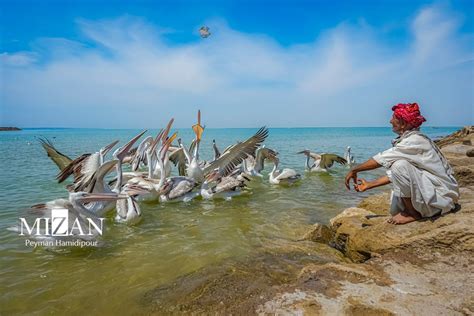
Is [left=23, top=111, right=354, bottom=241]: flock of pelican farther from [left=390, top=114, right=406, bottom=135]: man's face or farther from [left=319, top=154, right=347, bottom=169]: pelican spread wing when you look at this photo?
[left=390, top=114, right=406, bottom=135]: man's face

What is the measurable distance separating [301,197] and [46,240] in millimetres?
5421

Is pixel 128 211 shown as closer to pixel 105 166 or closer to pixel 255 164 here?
pixel 105 166

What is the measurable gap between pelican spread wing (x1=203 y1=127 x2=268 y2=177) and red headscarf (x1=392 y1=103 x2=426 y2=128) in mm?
4655

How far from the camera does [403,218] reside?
3.17m

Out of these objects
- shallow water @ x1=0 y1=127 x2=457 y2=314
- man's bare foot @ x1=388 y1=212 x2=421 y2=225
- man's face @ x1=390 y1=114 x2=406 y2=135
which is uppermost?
man's face @ x1=390 y1=114 x2=406 y2=135

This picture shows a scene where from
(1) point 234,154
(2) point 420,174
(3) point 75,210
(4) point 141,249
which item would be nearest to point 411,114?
(2) point 420,174

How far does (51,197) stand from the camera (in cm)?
721

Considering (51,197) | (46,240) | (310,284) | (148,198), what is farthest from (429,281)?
(51,197)

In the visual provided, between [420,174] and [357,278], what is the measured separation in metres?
1.26

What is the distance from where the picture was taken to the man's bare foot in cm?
314

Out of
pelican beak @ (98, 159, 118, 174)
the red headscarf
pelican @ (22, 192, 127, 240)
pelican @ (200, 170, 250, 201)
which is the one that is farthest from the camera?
pelican @ (200, 170, 250, 201)

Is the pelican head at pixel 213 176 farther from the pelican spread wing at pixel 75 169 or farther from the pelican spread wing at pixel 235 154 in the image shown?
the pelican spread wing at pixel 75 169

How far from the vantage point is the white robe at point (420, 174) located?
289 cm

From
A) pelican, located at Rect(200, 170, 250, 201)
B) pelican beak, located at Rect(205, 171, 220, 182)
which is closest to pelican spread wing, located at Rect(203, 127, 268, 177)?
pelican beak, located at Rect(205, 171, 220, 182)
